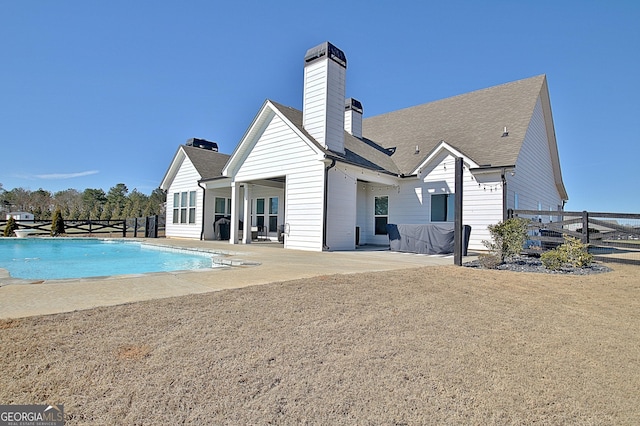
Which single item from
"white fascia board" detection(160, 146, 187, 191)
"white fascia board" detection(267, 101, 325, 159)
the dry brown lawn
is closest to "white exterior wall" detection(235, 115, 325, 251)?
"white fascia board" detection(267, 101, 325, 159)

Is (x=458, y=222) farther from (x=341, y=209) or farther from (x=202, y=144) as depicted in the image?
(x=202, y=144)

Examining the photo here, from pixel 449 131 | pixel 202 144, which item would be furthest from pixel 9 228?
pixel 449 131

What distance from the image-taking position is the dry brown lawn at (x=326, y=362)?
1839 millimetres

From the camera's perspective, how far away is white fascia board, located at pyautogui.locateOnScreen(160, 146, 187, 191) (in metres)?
19.5

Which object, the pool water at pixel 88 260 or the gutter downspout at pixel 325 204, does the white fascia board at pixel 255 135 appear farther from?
the pool water at pixel 88 260

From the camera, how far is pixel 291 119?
1300 cm

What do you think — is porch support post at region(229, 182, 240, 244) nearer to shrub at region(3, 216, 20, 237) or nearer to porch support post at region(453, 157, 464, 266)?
porch support post at region(453, 157, 464, 266)

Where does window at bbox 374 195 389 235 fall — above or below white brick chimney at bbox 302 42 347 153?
below

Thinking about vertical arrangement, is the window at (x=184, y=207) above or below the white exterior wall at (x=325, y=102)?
below

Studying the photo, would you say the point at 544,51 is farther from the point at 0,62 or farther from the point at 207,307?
the point at 0,62

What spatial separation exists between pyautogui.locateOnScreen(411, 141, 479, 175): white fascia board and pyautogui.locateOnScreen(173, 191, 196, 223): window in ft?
42.0

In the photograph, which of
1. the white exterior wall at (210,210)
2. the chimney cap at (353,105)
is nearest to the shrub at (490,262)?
the chimney cap at (353,105)

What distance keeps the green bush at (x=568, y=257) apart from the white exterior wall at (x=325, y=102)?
7.67 m

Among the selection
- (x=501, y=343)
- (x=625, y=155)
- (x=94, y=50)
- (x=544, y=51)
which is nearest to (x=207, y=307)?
(x=501, y=343)
